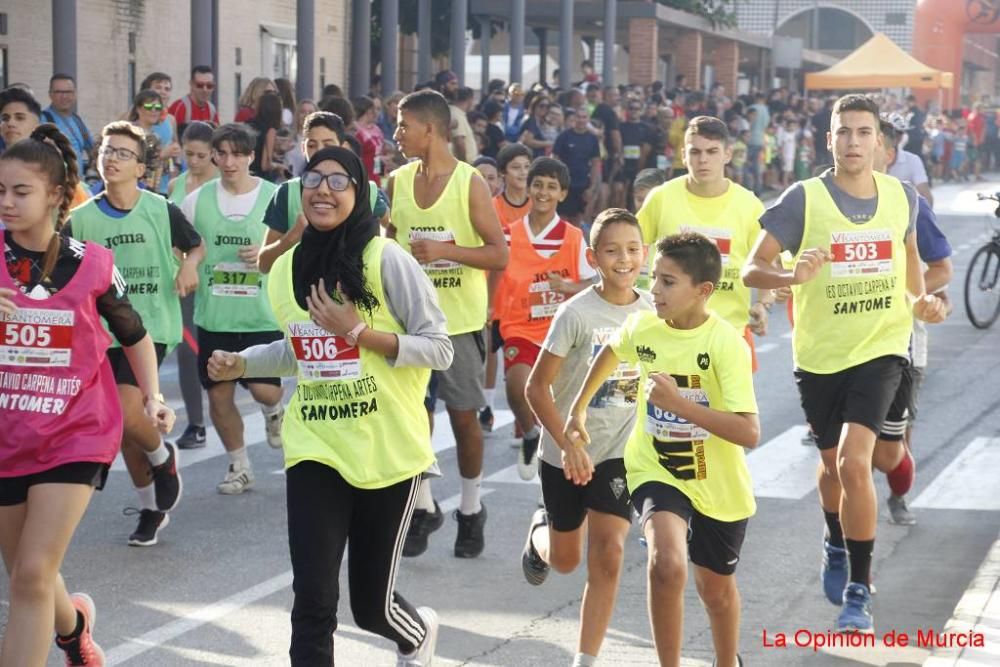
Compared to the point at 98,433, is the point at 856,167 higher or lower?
higher

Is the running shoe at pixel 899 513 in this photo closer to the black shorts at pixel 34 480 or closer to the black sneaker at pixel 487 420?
the black sneaker at pixel 487 420

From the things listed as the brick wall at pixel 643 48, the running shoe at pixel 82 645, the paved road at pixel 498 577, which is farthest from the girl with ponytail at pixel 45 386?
the brick wall at pixel 643 48

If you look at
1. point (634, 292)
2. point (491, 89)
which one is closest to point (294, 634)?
point (634, 292)

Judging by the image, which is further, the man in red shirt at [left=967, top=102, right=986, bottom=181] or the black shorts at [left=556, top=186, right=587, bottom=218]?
the man in red shirt at [left=967, top=102, right=986, bottom=181]

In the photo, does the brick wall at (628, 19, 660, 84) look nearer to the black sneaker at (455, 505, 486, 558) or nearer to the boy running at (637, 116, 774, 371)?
the boy running at (637, 116, 774, 371)

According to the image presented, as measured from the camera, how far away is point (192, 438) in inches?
425

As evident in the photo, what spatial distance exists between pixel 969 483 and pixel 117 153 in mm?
5070

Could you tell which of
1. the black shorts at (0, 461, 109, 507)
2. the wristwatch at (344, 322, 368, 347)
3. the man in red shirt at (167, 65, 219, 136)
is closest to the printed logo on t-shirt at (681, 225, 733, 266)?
the wristwatch at (344, 322, 368, 347)

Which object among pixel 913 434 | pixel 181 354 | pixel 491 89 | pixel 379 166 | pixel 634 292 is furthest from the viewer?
pixel 491 89

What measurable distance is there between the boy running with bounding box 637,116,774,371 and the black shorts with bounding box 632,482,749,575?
2.61 metres

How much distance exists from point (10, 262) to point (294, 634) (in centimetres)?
146

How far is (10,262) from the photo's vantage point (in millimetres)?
5547

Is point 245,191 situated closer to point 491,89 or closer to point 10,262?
point 10,262

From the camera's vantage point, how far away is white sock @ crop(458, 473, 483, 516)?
323 inches
